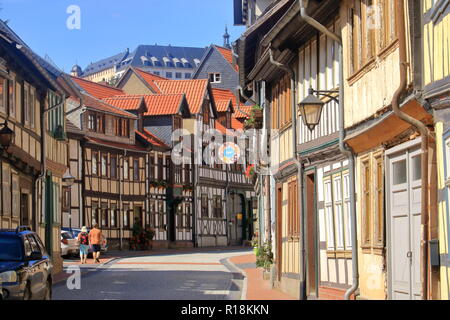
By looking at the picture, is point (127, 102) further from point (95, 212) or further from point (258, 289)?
point (258, 289)

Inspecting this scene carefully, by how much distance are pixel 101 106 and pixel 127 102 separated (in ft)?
17.8

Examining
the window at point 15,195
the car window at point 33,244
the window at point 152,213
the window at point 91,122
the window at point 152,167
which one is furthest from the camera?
the window at point 152,167

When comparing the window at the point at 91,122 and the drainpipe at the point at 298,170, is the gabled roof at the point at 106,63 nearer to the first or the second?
the window at the point at 91,122

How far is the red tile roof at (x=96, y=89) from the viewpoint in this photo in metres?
58.1

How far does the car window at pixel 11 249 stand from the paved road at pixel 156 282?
499 centimetres

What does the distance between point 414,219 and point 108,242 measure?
41077 mm

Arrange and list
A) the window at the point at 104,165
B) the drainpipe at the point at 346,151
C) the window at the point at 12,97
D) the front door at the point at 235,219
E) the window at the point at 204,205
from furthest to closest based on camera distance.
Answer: the front door at the point at 235,219 < the window at the point at 204,205 < the window at the point at 104,165 < the window at the point at 12,97 < the drainpipe at the point at 346,151

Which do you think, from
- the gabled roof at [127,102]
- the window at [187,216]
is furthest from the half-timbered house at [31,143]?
the window at [187,216]

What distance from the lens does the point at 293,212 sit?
22.0m

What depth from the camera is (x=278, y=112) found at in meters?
24.7

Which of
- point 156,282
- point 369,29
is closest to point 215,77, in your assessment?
point 156,282

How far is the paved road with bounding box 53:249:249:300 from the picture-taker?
21484mm

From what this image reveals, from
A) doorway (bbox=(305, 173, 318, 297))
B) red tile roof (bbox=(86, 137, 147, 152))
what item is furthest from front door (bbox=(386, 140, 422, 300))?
red tile roof (bbox=(86, 137, 147, 152))
